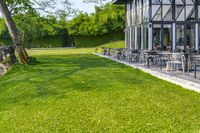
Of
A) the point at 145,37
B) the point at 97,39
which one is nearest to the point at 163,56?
the point at 145,37

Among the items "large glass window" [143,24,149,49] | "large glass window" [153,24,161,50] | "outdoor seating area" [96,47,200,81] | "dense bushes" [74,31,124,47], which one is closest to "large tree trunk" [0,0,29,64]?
"outdoor seating area" [96,47,200,81]

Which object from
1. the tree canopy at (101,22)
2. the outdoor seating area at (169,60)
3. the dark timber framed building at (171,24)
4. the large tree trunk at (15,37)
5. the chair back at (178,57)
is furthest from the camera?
the tree canopy at (101,22)

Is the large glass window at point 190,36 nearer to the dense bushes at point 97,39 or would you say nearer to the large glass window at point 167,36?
the large glass window at point 167,36

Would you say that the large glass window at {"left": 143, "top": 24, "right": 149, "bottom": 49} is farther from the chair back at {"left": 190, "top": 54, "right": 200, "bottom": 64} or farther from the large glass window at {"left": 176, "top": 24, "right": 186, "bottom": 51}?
the chair back at {"left": 190, "top": 54, "right": 200, "bottom": 64}

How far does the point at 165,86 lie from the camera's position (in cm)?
1112

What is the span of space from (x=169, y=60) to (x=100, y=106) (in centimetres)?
713

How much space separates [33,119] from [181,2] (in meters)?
17.3

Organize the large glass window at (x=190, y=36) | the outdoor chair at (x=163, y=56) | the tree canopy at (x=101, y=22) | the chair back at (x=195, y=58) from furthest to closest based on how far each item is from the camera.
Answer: the tree canopy at (x=101, y=22) → the large glass window at (x=190, y=36) → the outdoor chair at (x=163, y=56) → the chair back at (x=195, y=58)

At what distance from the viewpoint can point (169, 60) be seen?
15117mm

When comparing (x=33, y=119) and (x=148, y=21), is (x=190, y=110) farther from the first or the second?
(x=148, y=21)

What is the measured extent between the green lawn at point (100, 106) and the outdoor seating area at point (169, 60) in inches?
51.3

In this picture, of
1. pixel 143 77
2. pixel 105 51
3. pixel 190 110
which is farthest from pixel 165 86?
pixel 105 51

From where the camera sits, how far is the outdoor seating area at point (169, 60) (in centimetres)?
1287

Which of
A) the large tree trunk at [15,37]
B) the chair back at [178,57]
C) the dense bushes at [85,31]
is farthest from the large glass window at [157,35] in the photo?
the dense bushes at [85,31]
